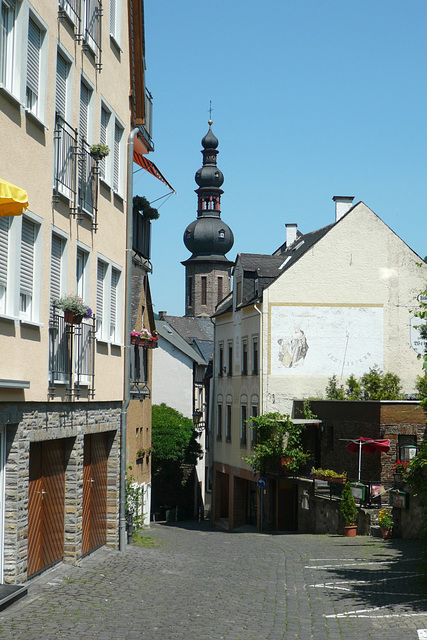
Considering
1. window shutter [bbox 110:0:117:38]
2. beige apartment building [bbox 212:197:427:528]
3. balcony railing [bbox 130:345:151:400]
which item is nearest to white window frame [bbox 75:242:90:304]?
window shutter [bbox 110:0:117:38]

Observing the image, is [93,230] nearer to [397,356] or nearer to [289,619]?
[289,619]

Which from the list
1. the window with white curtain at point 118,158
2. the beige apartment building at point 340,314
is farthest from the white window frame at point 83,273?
the beige apartment building at point 340,314

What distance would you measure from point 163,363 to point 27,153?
44.0m

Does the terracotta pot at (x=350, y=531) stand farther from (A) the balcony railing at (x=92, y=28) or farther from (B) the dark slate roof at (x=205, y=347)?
(B) the dark slate roof at (x=205, y=347)

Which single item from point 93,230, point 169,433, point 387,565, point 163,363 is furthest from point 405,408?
point 163,363

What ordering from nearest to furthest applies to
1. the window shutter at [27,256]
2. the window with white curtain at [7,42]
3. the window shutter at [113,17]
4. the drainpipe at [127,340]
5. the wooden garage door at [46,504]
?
the window with white curtain at [7,42]
the window shutter at [27,256]
the wooden garage door at [46,504]
the drainpipe at [127,340]
the window shutter at [113,17]

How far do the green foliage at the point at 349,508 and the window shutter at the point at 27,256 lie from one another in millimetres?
15500

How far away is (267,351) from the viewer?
38.8m

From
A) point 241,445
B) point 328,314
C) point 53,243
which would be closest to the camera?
point 53,243

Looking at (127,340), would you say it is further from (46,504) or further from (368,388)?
(368,388)

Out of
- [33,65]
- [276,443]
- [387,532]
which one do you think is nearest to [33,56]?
[33,65]

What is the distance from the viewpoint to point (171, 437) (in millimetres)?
50406

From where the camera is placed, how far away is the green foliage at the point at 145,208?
22922mm

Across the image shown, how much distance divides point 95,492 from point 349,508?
1036 centimetres
